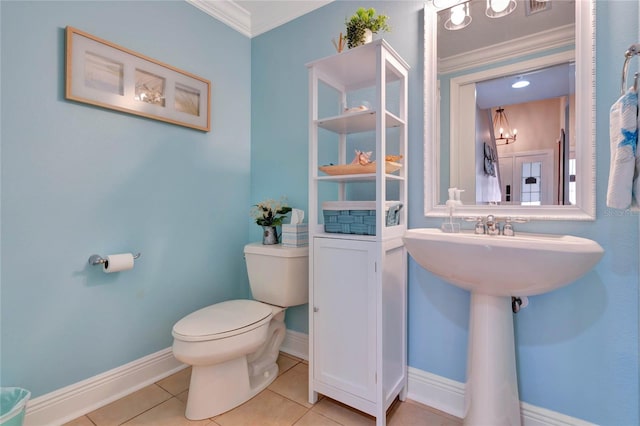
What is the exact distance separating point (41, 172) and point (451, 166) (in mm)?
1941

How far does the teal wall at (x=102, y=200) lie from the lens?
130 cm

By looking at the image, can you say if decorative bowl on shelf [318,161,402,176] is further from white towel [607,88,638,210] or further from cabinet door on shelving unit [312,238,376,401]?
white towel [607,88,638,210]

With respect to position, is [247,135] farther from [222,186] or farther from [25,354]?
[25,354]

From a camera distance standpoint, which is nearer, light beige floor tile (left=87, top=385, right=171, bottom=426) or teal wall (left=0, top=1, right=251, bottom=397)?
teal wall (left=0, top=1, right=251, bottom=397)

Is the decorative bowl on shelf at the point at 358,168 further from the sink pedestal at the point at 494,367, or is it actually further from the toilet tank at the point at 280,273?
the sink pedestal at the point at 494,367

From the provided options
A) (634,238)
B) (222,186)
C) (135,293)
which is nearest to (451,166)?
(634,238)

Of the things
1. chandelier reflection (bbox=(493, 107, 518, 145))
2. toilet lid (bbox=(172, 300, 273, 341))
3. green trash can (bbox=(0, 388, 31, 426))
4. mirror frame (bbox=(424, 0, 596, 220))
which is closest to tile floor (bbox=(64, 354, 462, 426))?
green trash can (bbox=(0, 388, 31, 426))

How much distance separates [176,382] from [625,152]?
2275 mm

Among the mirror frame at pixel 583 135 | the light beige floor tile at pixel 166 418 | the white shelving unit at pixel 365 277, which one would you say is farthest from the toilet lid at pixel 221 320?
the mirror frame at pixel 583 135

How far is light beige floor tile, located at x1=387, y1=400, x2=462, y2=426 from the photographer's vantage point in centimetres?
140

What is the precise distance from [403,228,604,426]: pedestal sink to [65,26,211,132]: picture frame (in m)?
1.59

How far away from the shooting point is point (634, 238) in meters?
1.13

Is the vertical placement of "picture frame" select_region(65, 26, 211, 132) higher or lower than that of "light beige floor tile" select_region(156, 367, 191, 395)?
higher

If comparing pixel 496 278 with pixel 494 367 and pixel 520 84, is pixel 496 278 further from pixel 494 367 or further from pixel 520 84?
Answer: pixel 520 84
